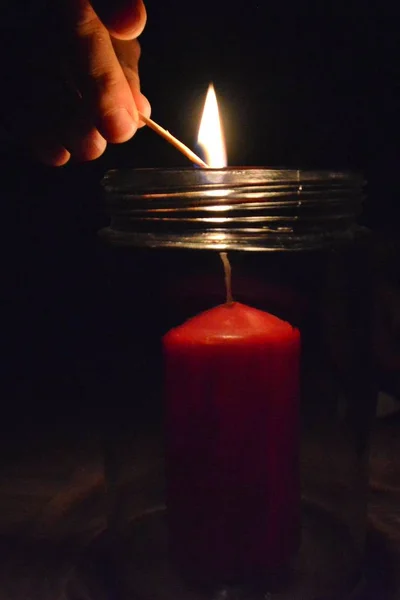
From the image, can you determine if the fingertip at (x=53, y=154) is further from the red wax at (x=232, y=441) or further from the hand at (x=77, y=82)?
the red wax at (x=232, y=441)

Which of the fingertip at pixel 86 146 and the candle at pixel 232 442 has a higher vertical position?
the fingertip at pixel 86 146

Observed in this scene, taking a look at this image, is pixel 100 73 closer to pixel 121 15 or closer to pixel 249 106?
pixel 121 15

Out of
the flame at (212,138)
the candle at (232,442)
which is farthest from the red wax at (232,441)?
the flame at (212,138)

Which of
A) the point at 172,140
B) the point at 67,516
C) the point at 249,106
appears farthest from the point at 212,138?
the point at 249,106

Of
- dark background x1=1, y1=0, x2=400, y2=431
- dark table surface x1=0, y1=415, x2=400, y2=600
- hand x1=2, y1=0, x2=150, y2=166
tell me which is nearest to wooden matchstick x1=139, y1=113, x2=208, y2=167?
hand x1=2, y1=0, x2=150, y2=166

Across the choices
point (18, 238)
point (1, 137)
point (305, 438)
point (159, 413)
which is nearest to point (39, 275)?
point (18, 238)

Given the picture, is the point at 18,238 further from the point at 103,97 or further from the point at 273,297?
the point at 103,97
